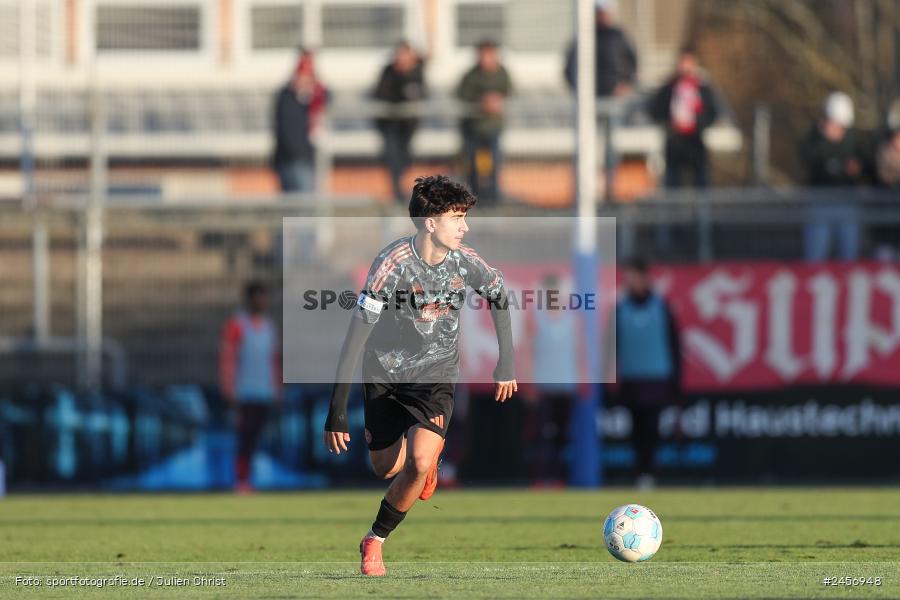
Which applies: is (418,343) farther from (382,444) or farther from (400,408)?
(382,444)

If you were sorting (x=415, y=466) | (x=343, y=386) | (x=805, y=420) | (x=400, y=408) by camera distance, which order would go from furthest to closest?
(x=805, y=420)
(x=400, y=408)
(x=415, y=466)
(x=343, y=386)

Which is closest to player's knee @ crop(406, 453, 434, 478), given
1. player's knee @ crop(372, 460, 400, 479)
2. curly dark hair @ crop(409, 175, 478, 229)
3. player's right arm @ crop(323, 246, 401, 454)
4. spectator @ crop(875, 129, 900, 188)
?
player's knee @ crop(372, 460, 400, 479)

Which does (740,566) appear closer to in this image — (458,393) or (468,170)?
(458,393)

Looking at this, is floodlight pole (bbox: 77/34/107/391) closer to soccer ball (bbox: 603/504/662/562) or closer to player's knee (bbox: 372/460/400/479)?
player's knee (bbox: 372/460/400/479)

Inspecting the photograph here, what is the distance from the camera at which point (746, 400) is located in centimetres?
1950

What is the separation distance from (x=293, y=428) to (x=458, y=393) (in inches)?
71.8

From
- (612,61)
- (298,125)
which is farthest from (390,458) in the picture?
(612,61)

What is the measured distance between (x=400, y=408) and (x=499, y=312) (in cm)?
77

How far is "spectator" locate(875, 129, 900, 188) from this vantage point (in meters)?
21.1

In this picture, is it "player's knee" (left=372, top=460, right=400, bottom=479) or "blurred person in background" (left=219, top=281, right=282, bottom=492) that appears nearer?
"player's knee" (left=372, top=460, right=400, bottom=479)

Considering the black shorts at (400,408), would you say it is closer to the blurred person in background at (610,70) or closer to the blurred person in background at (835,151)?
the blurred person in background at (610,70)

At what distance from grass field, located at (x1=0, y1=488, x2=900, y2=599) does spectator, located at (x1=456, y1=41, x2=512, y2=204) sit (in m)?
4.47

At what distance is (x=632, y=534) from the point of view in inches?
400

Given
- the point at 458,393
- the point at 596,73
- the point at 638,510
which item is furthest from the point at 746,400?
the point at 638,510
